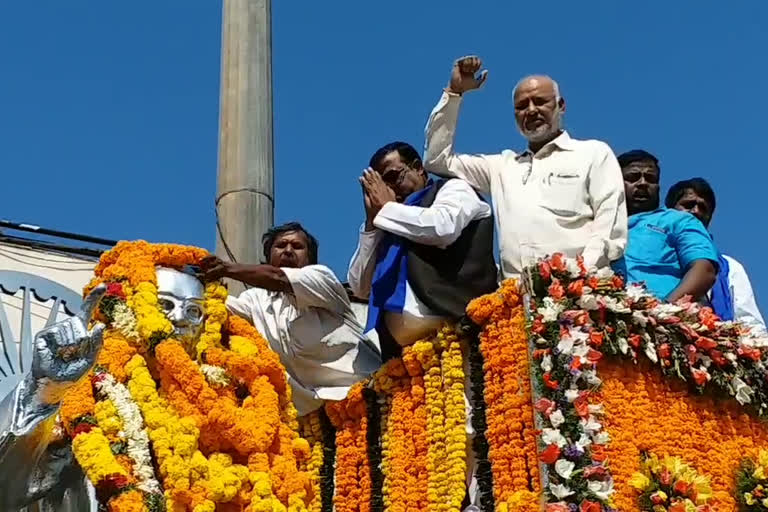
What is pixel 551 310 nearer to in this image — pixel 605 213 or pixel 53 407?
pixel 605 213

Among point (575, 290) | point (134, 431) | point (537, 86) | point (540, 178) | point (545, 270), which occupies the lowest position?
point (134, 431)

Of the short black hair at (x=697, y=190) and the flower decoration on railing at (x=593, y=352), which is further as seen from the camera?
the short black hair at (x=697, y=190)

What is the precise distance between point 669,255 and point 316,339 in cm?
215

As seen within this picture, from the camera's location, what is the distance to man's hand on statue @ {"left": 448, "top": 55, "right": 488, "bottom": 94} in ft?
25.3

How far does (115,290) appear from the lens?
7332 millimetres

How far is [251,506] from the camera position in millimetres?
6832

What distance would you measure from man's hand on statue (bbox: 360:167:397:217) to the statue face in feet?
3.48

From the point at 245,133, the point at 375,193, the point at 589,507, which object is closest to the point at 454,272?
the point at 375,193

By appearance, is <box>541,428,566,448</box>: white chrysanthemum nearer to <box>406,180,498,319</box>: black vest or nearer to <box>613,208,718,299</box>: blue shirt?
<box>406,180,498,319</box>: black vest

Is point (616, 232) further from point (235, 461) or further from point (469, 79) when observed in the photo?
point (235, 461)

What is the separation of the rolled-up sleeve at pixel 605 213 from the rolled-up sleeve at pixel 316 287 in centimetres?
162

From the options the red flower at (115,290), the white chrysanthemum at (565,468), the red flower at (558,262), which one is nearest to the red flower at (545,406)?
the white chrysanthemum at (565,468)

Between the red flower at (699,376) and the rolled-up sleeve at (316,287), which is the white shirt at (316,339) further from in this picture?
the red flower at (699,376)

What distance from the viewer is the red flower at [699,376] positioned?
280 inches
